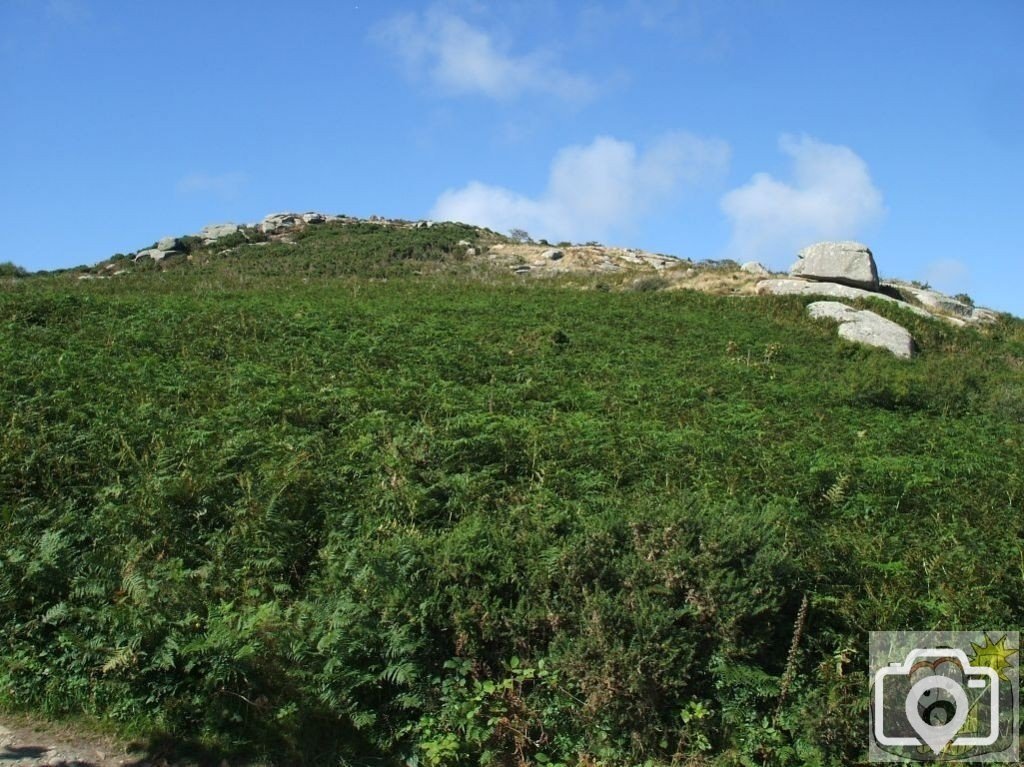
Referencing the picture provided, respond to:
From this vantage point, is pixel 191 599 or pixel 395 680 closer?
pixel 395 680

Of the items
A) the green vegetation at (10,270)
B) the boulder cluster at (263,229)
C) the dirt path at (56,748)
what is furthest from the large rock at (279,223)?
the dirt path at (56,748)

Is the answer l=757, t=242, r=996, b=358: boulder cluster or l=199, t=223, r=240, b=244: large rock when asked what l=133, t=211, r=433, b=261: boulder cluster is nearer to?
l=199, t=223, r=240, b=244: large rock

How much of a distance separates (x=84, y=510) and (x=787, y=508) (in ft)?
22.8

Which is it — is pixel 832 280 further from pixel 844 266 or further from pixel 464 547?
pixel 464 547

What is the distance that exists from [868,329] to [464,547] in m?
15.4

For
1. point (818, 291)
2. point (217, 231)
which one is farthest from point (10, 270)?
point (818, 291)

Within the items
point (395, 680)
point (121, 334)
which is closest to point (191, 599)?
point (395, 680)

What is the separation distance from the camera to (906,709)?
18.4ft

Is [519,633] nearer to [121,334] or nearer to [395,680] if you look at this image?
[395,680]

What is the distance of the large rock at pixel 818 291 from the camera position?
23028 millimetres

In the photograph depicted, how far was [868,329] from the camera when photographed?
19.0 meters

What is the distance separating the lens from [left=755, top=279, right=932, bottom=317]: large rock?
75.6 ft

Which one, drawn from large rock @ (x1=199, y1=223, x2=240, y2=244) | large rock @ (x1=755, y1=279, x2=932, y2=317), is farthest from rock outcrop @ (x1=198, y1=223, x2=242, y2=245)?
large rock @ (x1=755, y1=279, x2=932, y2=317)

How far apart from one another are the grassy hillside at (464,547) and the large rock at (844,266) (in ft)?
40.9
